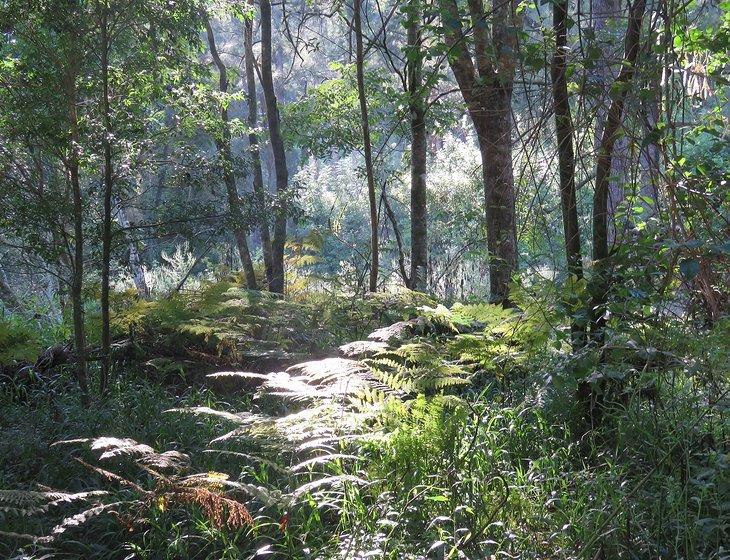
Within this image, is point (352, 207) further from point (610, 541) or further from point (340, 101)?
point (610, 541)

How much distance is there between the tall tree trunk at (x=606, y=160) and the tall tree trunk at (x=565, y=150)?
125 mm

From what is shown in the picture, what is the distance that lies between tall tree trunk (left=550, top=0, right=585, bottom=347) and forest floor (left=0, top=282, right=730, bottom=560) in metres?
0.35

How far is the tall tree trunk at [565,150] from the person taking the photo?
3943mm

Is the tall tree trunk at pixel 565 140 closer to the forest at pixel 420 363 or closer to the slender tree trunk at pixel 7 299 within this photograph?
the forest at pixel 420 363

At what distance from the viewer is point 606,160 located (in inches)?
161

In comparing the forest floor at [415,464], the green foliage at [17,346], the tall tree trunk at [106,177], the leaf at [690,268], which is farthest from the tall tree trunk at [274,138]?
the leaf at [690,268]

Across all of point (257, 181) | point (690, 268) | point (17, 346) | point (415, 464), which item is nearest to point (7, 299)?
point (257, 181)

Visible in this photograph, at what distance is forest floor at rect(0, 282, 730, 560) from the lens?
320 centimetres

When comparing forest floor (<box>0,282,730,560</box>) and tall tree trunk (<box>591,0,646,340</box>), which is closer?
forest floor (<box>0,282,730,560</box>)

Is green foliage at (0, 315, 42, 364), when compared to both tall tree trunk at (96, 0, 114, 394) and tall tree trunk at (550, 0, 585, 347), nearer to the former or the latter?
tall tree trunk at (96, 0, 114, 394)

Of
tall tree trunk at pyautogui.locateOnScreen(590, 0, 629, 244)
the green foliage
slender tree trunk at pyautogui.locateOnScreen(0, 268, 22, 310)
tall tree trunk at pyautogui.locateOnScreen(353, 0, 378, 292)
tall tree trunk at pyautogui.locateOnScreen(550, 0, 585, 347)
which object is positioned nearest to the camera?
tall tree trunk at pyautogui.locateOnScreen(590, 0, 629, 244)

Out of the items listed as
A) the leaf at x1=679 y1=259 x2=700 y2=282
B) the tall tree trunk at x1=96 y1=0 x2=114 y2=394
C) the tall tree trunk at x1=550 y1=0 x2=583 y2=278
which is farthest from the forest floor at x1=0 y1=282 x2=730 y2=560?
the leaf at x1=679 y1=259 x2=700 y2=282

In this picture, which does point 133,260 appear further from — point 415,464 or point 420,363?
point 415,464

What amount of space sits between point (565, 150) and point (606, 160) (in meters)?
0.24
